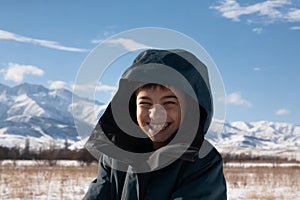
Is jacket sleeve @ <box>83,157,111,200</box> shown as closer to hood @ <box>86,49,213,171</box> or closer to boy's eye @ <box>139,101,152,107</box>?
hood @ <box>86,49,213,171</box>

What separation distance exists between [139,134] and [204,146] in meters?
0.21

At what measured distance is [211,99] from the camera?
1156 mm

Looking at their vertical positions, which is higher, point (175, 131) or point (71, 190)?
point (175, 131)

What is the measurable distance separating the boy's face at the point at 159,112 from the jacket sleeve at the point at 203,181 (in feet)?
0.37

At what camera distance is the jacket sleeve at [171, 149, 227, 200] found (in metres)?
1.09

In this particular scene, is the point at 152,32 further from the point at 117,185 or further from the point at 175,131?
the point at 117,185

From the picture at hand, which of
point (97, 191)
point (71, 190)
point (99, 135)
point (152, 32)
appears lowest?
point (71, 190)

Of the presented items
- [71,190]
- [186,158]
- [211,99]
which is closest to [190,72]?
[211,99]

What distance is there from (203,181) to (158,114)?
199 millimetres

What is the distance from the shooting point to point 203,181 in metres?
1.11

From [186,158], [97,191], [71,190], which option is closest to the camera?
[186,158]

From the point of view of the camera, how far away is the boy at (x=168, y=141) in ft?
3.68

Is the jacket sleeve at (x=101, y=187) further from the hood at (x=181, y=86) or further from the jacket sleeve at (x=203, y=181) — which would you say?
the jacket sleeve at (x=203, y=181)

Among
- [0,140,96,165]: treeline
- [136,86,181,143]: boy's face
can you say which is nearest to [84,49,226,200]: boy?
[136,86,181,143]: boy's face
